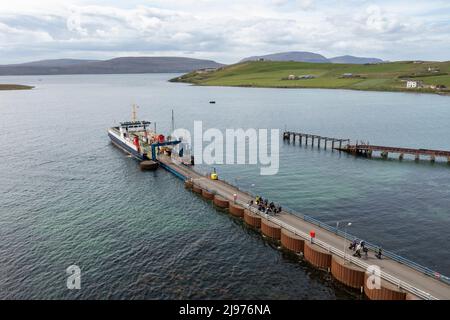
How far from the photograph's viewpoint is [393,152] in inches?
3807

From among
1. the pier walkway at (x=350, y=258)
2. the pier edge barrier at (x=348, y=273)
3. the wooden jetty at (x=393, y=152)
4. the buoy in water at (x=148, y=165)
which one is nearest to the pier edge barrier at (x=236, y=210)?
the pier walkway at (x=350, y=258)

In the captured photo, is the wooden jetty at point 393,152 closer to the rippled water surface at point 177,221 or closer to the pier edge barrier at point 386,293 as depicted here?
the rippled water surface at point 177,221

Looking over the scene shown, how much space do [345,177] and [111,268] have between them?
54.2 m

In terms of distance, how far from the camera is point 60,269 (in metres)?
42.7

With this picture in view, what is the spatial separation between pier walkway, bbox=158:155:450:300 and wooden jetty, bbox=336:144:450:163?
48939 millimetres

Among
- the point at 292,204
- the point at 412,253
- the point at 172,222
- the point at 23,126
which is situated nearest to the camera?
the point at 412,253

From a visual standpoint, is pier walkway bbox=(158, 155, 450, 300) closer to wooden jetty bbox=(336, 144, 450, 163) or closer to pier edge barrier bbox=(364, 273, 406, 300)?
pier edge barrier bbox=(364, 273, 406, 300)

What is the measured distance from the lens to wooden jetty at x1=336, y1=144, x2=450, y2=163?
9088cm

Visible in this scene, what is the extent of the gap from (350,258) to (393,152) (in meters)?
65.6

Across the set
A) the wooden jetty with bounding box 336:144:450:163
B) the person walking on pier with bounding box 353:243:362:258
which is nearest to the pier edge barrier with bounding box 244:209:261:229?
the person walking on pier with bounding box 353:243:362:258

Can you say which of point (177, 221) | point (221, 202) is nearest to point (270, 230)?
point (221, 202)
